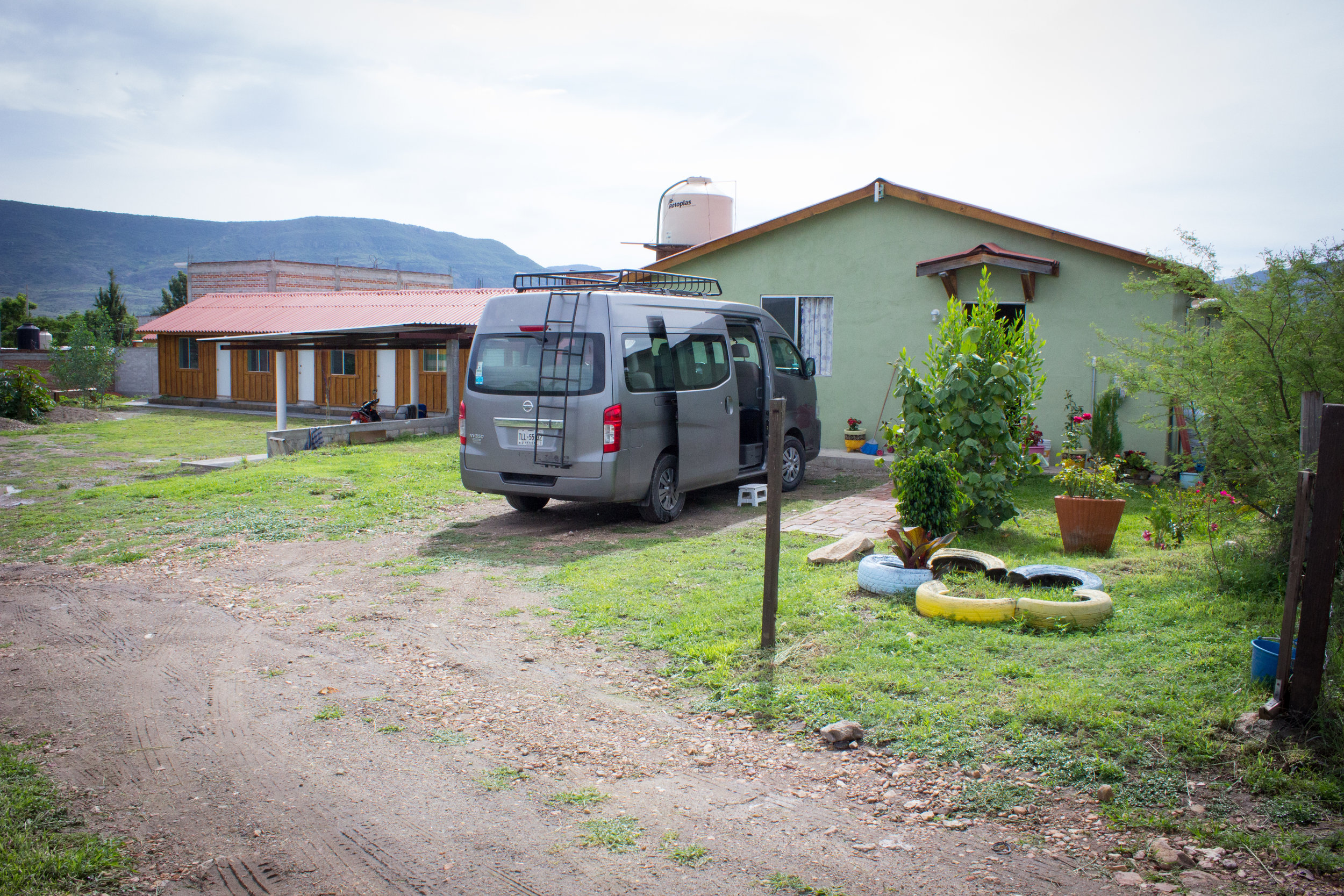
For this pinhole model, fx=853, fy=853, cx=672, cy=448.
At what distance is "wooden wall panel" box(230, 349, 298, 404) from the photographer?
96.8 ft

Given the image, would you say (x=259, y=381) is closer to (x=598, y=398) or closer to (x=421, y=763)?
(x=598, y=398)

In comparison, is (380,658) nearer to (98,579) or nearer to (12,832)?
(12,832)

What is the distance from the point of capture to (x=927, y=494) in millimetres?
6711

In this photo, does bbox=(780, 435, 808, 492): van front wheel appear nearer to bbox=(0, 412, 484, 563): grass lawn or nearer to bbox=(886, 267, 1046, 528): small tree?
bbox=(886, 267, 1046, 528): small tree

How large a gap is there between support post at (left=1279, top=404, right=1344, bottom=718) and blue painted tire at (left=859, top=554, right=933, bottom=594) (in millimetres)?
2358

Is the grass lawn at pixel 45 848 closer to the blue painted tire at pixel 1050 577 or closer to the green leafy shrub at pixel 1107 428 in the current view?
the blue painted tire at pixel 1050 577

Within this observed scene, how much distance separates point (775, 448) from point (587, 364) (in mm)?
3450

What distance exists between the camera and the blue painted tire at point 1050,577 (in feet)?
18.5

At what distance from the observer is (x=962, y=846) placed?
3053mm

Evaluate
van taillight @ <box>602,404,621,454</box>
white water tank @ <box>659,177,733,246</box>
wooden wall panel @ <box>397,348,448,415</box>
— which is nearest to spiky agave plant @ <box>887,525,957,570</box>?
van taillight @ <box>602,404,621,454</box>

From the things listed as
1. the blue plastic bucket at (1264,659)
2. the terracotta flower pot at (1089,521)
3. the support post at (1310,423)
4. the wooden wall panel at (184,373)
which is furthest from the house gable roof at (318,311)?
the blue plastic bucket at (1264,659)

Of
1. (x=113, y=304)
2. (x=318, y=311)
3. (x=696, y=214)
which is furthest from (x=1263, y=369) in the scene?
(x=113, y=304)

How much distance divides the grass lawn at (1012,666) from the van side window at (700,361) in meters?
2.82

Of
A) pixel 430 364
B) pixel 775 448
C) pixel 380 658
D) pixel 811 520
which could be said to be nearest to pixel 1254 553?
pixel 775 448
